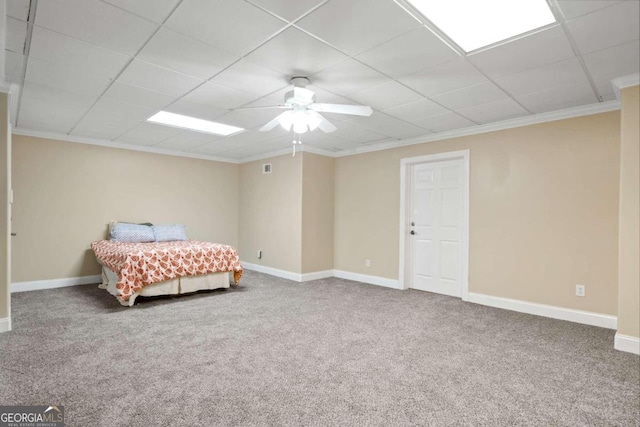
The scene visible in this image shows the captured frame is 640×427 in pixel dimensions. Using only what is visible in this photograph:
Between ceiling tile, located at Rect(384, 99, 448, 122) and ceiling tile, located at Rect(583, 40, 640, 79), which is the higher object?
ceiling tile, located at Rect(583, 40, 640, 79)

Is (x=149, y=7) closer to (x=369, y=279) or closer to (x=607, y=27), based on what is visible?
(x=607, y=27)

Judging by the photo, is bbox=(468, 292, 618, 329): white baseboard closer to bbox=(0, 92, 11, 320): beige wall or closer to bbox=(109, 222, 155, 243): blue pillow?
bbox=(109, 222, 155, 243): blue pillow

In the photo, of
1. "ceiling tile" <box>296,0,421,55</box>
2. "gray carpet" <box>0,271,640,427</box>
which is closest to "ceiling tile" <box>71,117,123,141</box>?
"gray carpet" <box>0,271,640,427</box>

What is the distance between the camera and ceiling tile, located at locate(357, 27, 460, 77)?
216 cm

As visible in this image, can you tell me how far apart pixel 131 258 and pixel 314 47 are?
3.32 metres

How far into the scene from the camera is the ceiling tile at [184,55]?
222 centimetres

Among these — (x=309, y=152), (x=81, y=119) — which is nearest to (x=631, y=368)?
(x=309, y=152)

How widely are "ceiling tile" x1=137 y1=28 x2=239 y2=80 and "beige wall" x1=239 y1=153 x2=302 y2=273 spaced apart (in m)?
3.06

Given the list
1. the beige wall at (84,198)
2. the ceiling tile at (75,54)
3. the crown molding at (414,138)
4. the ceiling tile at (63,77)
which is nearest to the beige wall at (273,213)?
the crown molding at (414,138)

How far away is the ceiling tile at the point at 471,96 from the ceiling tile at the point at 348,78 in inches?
30.5

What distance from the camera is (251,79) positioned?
2.82 metres

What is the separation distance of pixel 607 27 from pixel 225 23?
2.35 meters

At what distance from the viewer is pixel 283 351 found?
2.72m

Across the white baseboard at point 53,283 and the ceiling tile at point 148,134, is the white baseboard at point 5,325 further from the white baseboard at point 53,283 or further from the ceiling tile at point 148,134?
the ceiling tile at point 148,134
